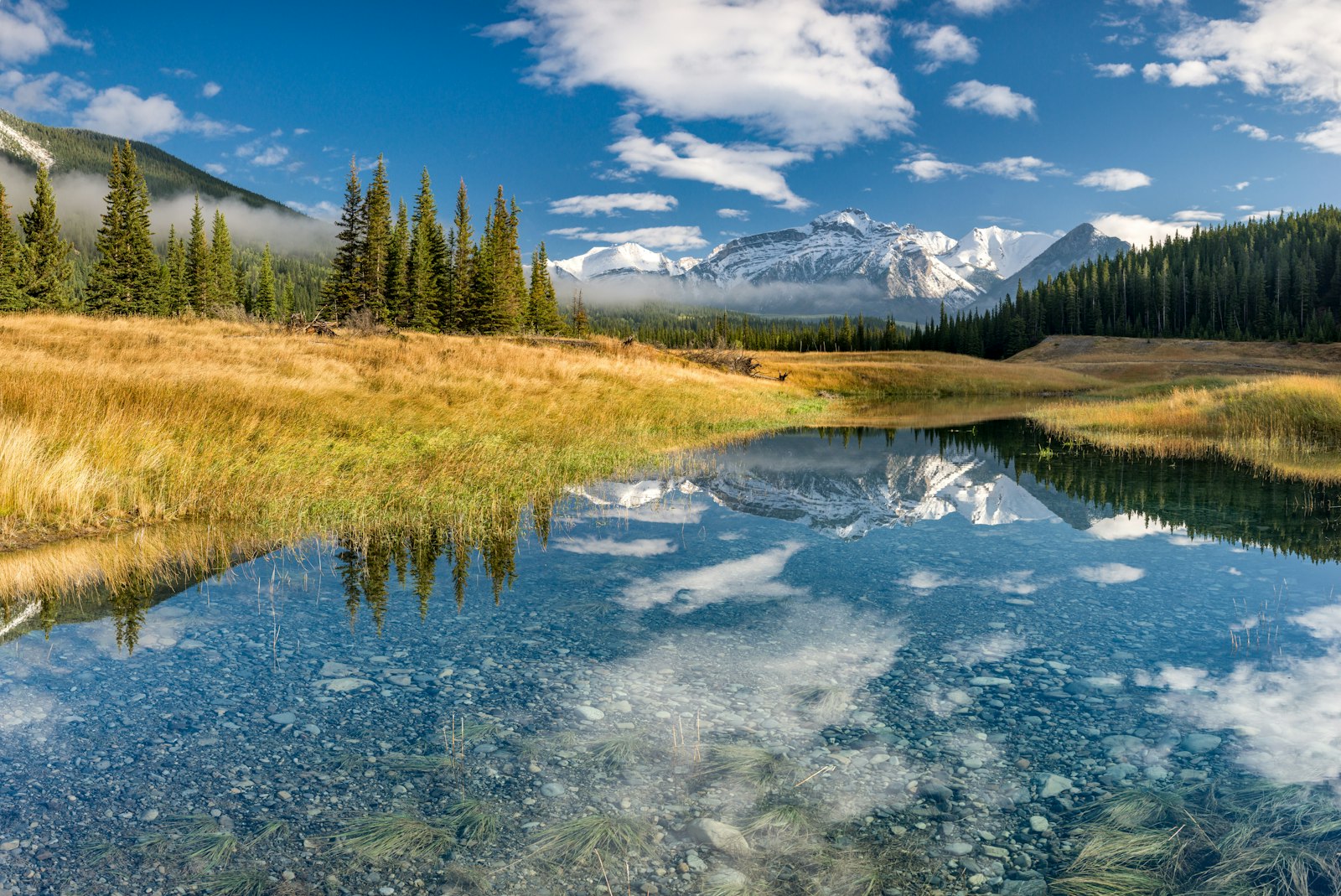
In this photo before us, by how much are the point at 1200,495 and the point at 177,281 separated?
103 m

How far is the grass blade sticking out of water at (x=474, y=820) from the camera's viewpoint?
3.84 m

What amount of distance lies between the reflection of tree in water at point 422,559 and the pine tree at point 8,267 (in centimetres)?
6680

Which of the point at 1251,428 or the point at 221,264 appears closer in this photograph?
the point at 1251,428

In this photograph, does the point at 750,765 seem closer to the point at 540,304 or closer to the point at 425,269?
the point at 425,269

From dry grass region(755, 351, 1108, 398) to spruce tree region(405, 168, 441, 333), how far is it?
31573mm

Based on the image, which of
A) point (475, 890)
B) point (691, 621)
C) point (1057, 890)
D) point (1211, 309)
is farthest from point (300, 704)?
point (1211, 309)

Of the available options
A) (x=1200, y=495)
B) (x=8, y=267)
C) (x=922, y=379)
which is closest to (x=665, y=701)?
(x=1200, y=495)

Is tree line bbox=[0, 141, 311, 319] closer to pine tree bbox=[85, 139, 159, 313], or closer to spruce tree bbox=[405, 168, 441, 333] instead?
pine tree bbox=[85, 139, 159, 313]

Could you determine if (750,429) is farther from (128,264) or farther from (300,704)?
(128,264)

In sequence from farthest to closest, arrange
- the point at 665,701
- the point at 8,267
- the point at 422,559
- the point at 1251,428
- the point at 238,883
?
the point at 8,267 < the point at 1251,428 < the point at 422,559 < the point at 665,701 < the point at 238,883

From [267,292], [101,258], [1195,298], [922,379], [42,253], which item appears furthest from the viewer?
[1195,298]

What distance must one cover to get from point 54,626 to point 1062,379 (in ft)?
270

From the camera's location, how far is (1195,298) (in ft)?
444

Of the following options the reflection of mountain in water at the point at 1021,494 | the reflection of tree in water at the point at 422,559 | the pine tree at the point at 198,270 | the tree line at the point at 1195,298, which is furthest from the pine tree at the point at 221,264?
the tree line at the point at 1195,298
